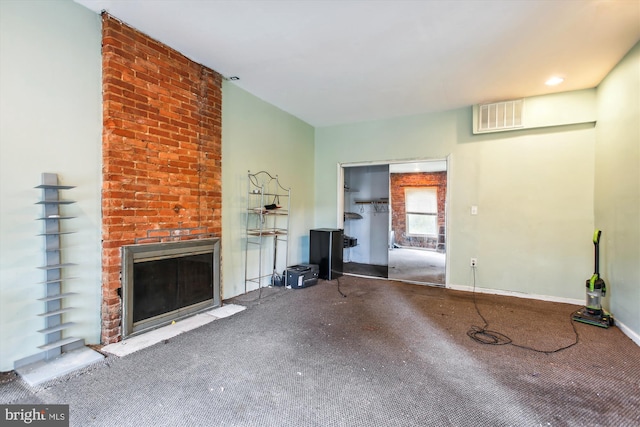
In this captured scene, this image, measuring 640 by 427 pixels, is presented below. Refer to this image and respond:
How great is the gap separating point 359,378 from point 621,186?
3.27 m

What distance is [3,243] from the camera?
1.97 m

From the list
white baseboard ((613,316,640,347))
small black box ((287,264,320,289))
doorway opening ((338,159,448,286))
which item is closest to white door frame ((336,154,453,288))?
doorway opening ((338,159,448,286))

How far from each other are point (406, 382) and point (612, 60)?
3.77 metres

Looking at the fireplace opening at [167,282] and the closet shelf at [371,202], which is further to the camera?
the closet shelf at [371,202]

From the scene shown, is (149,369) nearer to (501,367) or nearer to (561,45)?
(501,367)

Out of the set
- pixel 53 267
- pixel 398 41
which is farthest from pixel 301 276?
pixel 398 41

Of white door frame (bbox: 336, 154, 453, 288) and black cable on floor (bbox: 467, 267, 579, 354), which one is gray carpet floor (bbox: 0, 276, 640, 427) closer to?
black cable on floor (bbox: 467, 267, 579, 354)

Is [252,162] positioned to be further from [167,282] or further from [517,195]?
[517,195]

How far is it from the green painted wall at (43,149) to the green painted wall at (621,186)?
480cm

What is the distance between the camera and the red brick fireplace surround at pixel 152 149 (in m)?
2.47

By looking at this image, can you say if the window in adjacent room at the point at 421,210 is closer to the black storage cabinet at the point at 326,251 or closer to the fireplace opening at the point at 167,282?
the black storage cabinet at the point at 326,251

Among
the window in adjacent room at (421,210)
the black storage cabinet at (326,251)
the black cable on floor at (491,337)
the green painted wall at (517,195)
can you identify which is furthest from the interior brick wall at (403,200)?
the black cable on floor at (491,337)

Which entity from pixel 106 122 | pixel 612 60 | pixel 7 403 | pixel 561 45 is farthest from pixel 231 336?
pixel 612 60

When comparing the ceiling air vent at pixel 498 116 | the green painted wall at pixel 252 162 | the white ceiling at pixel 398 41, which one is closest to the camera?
the white ceiling at pixel 398 41
